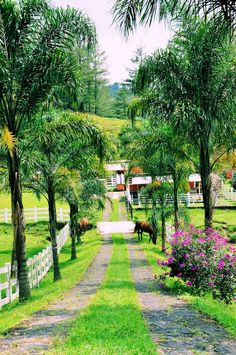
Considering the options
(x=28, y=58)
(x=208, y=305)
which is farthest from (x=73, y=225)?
(x=208, y=305)

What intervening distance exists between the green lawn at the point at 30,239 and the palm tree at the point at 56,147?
6.51m

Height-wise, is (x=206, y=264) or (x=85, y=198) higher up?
(x=85, y=198)

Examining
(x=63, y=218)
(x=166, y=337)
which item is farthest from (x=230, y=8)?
(x=63, y=218)

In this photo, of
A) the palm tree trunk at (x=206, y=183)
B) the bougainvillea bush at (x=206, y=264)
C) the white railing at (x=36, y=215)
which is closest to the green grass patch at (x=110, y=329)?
the bougainvillea bush at (x=206, y=264)

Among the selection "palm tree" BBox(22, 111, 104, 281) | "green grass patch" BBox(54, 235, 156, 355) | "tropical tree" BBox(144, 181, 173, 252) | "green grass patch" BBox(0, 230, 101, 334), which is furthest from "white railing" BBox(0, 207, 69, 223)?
"green grass patch" BBox(54, 235, 156, 355)

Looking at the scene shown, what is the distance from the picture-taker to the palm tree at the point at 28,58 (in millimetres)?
12295

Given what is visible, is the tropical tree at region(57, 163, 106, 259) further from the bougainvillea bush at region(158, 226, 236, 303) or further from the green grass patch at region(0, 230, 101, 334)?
the bougainvillea bush at region(158, 226, 236, 303)

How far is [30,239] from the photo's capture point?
96.7 ft

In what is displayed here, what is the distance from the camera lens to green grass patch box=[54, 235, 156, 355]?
5.91 m

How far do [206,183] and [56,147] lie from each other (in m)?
5.81

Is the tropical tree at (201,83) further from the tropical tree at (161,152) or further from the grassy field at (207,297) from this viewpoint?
the grassy field at (207,297)

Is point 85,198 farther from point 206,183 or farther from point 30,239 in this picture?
point 206,183

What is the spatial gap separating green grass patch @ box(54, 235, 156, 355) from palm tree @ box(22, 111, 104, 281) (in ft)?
17.2

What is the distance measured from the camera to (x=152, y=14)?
696 centimetres
